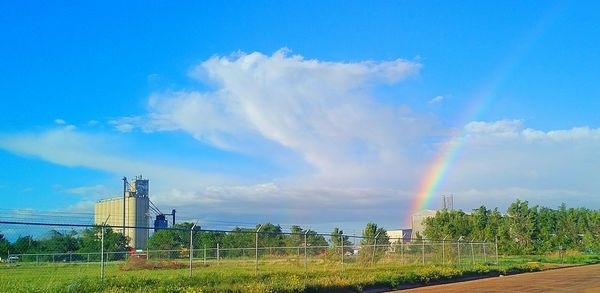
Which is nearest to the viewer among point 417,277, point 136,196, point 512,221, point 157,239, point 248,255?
point 417,277

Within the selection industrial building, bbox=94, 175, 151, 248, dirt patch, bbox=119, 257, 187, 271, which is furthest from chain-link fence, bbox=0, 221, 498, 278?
industrial building, bbox=94, 175, 151, 248

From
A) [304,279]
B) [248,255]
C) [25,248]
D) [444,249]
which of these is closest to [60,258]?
[25,248]

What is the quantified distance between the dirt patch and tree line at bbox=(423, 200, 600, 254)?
43206mm

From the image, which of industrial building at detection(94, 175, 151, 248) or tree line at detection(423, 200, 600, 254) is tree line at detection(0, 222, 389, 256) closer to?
tree line at detection(423, 200, 600, 254)

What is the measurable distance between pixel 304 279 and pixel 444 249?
21128 mm

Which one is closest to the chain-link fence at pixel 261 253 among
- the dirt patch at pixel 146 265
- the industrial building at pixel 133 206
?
the dirt patch at pixel 146 265

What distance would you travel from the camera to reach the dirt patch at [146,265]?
31031 millimetres

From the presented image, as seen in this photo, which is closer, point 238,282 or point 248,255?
point 238,282

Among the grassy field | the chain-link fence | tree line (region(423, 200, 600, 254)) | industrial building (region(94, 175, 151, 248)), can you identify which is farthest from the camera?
industrial building (region(94, 175, 151, 248))

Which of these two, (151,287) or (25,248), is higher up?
(25,248)

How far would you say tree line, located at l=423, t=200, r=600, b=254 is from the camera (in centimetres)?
7288

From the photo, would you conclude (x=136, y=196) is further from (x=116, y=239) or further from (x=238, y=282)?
(x=238, y=282)

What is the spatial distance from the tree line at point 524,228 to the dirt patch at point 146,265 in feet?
142

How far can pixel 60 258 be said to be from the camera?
24109 mm
